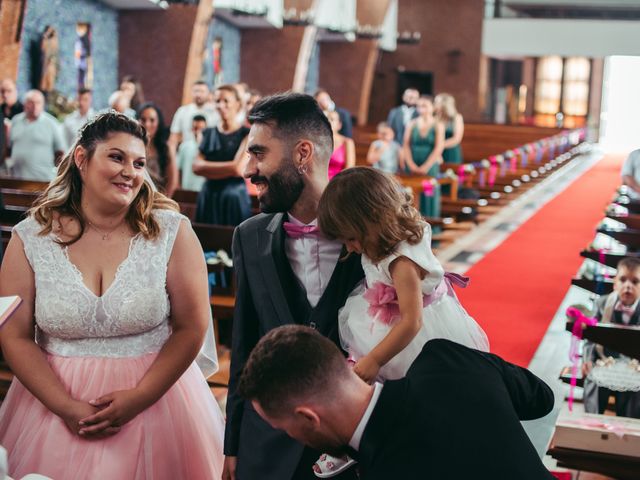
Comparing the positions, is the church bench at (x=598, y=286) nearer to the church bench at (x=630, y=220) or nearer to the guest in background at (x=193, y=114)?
the church bench at (x=630, y=220)

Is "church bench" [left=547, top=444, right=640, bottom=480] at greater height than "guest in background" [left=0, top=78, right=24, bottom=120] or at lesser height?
lesser

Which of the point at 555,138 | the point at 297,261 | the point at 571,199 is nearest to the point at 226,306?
the point at 297,261

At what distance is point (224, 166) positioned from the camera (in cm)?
598

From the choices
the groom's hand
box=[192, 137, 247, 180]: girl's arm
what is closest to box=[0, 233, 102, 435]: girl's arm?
the groom's hand

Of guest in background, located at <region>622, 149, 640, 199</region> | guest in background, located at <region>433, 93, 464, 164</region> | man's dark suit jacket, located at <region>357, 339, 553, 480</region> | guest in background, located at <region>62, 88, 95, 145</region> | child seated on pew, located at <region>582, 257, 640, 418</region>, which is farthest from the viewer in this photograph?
guest in background, located at <region>433, 93, 464, 164</region>

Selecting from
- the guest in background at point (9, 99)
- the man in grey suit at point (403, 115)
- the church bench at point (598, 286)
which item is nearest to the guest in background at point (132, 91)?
the guest in background at point (9, 99)

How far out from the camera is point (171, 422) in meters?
2.62

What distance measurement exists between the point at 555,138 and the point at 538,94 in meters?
11.2

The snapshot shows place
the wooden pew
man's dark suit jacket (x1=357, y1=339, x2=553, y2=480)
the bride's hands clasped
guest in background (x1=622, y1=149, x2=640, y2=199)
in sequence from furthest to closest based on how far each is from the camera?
1. guest in background (x1=622, y1=149, x2=640, y2=199)
2. the wooden pew
3. the bride's hands clasped
4. man's dark suit jacket (x1=357, y1=339, x2=553, y2=480)

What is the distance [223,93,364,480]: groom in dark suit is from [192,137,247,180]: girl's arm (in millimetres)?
3687

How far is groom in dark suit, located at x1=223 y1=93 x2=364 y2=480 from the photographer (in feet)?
7.15

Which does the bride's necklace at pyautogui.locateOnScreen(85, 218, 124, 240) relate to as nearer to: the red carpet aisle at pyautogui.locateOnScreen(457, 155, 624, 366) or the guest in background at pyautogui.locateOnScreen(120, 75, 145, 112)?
the red carpet aisle at pyautogui.locateOnScreen(457, 155, 624, 366)

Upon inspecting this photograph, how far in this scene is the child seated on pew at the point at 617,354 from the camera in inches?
167

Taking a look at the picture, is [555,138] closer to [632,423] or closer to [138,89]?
[138,89]
